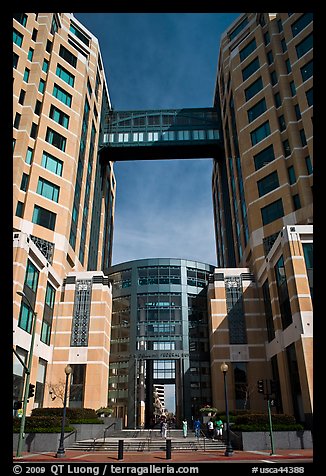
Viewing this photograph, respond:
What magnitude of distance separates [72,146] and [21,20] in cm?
1875

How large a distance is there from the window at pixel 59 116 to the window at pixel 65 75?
6038mm

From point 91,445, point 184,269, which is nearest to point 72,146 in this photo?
point 184,269

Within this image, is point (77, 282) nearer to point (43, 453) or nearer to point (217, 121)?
point (43, 453)

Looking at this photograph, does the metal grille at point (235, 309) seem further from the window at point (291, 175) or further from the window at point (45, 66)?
the window at point (45, 66)

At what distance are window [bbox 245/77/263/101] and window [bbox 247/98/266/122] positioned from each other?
7.06 ft

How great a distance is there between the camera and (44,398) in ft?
137

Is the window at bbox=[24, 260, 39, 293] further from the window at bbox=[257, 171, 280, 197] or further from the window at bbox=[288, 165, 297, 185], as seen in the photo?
the window at bbox=[288, 165, 297, 185]

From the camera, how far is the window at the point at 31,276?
38.6 meters

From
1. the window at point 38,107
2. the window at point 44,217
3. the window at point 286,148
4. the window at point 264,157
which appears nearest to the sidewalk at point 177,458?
the window at point 44,217

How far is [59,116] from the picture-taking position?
5531 centimetres

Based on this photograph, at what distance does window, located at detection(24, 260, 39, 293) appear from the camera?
3862 cm

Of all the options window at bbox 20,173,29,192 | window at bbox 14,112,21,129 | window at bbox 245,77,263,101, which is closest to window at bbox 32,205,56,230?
window at bbox 20,173,29,192

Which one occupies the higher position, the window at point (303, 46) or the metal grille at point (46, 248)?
the window at point (303, 46)
